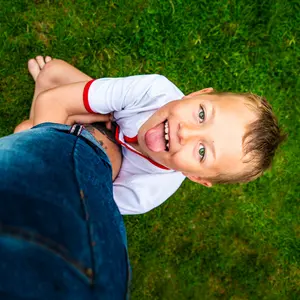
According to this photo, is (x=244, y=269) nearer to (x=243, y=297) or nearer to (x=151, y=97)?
(x=243, y=297)

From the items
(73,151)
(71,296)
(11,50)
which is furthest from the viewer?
(11,50)

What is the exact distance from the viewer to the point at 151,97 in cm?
232

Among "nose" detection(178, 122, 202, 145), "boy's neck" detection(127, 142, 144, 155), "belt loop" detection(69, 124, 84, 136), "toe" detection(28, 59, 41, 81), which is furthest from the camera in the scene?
"toe" detection(28, 59, 41, 81)

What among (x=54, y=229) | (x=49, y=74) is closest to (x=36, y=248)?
(x=54, y=229)

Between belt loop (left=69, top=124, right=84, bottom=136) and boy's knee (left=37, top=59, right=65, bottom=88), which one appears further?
boy's knee (left=37, top=59, right=65, bottom=88)

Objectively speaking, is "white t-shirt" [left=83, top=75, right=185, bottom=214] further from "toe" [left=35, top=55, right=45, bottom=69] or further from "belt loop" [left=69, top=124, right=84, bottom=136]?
"belt loop" [left=69, top=124, right=84, bottom=136]

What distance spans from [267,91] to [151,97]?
1.25m

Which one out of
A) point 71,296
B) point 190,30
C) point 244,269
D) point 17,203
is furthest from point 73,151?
point 244,269

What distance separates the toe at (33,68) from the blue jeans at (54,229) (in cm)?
187

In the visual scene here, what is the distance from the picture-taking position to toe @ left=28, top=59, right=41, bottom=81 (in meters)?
2.72

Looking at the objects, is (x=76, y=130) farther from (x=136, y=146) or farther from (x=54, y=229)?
(x=136, y=146)

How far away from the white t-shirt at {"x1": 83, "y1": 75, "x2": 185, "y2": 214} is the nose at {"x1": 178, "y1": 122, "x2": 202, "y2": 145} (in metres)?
0.40

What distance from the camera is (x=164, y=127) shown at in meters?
2.07

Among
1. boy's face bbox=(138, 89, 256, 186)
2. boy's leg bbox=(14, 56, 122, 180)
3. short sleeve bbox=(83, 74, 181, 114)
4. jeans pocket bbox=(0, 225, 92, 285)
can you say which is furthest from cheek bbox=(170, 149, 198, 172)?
jeans pocket bbox=(0, 225, 92, 285)
